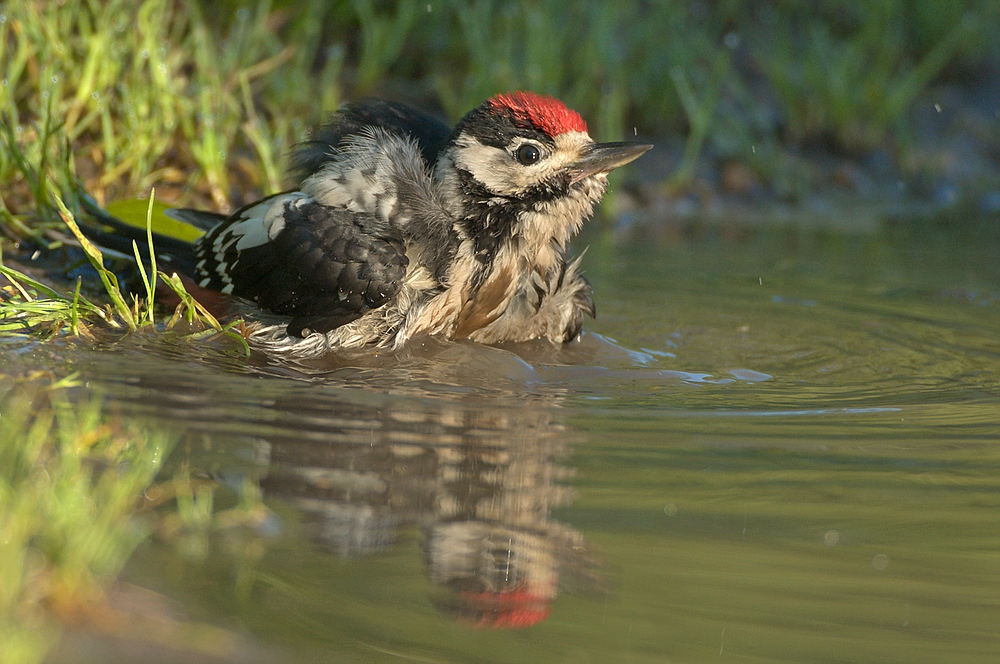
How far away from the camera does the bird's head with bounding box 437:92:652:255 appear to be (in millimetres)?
4512

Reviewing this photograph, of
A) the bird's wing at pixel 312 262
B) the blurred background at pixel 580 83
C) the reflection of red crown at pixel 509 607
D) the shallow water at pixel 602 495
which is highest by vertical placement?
the blurred background at pixel 580 83

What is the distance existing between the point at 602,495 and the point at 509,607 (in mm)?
729

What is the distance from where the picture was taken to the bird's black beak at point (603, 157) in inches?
177

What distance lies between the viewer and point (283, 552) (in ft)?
8.10

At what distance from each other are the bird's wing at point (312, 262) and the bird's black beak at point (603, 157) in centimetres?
73

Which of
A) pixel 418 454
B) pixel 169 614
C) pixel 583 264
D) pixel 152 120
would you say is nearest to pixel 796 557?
pixel 418 454

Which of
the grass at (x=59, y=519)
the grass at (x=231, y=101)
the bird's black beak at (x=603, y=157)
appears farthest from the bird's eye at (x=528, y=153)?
the grass at (x=59, y=519)

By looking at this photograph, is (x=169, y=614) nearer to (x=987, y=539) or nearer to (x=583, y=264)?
(x=987, y=539)

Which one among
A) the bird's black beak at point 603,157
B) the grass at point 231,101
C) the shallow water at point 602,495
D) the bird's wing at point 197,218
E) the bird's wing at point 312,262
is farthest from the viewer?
the bird's wing at point 197,218

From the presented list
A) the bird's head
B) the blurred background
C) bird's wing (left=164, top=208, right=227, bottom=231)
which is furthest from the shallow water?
the blurred background

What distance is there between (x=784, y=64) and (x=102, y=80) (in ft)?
18.0

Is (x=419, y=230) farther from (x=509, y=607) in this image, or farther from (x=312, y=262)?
(x=509, y=607)

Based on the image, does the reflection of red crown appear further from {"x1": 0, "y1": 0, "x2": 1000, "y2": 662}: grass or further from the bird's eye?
the bird's eye

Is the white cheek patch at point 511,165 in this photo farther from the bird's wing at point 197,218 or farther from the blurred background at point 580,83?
the blurred background at point 580,83
